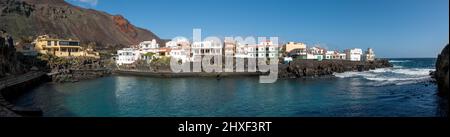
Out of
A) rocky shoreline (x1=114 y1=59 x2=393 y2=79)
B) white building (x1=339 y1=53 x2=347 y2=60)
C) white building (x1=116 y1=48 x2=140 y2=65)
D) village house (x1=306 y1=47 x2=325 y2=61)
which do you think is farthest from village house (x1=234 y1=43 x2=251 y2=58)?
white building (x1=339 y1=53 x2=347 y2=60)

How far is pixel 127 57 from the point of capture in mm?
50875

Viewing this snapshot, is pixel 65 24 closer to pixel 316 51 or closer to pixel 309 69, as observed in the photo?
pixel 316 51

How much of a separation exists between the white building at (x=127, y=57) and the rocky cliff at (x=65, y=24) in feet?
49.7

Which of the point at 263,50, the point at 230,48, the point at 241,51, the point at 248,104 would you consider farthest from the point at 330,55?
the point at 248,104

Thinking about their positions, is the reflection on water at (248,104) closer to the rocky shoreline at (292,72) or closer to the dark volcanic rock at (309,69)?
the dark volcanic rock at (309,69)

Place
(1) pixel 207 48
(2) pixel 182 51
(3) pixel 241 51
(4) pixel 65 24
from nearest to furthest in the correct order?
(1) pixel 207 48
(2) pixel 182 51
(3) pixel 241 51
(4) pixel 65 24

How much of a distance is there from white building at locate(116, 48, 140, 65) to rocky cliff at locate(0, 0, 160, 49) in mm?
15149

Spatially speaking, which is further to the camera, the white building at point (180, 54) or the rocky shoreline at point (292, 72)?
the white building at point (180, 54)

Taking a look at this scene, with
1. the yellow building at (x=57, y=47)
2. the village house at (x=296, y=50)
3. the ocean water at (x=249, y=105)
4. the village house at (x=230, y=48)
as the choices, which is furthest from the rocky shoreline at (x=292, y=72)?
the ocean water at (x=249, y=105)

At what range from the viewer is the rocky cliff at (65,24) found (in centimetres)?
6350

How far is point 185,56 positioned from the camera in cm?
4609

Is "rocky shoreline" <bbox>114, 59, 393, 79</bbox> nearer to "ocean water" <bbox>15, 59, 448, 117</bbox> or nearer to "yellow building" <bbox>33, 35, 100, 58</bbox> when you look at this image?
"yellow building" <bbox>33, 35, 100, 58</bbox>

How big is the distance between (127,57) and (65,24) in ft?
129

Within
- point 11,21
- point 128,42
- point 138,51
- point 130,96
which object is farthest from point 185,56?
point 128,42
